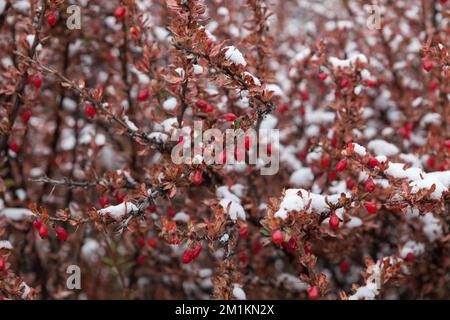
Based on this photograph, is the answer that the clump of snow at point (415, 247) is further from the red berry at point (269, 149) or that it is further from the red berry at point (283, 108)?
the red berry at point (283, 108)

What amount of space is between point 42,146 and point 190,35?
272 cm

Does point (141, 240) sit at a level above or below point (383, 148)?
below

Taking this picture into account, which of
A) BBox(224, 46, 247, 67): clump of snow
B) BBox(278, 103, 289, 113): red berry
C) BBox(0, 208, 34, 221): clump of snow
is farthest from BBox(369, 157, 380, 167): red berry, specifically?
BBox(0, 208, 34, 221): clump of snow

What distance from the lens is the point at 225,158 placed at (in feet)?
7.66

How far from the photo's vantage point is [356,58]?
290 centimetres

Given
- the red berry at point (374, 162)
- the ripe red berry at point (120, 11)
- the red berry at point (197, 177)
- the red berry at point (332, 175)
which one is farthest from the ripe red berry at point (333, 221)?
the ripe red berry at point (120, 11)

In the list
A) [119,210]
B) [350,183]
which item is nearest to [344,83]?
[350,183]

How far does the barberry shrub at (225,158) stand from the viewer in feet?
7.29

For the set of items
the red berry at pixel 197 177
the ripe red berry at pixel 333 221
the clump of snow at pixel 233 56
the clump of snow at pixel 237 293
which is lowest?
the clump of snow at pixel 237 293

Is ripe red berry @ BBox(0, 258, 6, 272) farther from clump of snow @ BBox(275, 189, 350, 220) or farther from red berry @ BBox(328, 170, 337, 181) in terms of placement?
red berry @ BBox(328, 170, 337, 181)

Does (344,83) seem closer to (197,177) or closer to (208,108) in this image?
(208,108)

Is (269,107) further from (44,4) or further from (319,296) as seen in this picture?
(44,4)

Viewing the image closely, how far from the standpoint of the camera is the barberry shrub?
2.22m

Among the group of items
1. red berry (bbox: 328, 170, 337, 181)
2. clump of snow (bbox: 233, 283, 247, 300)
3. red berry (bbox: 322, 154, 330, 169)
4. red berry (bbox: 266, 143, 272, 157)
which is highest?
red berry (bbox: 266, 143, 272, 157)
